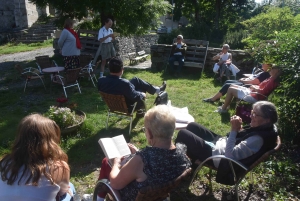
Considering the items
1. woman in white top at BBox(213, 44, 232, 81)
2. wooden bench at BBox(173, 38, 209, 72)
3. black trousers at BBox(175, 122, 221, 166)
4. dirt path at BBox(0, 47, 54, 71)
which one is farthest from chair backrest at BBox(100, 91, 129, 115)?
dirt path at BBox(0, 47, 54, 71)

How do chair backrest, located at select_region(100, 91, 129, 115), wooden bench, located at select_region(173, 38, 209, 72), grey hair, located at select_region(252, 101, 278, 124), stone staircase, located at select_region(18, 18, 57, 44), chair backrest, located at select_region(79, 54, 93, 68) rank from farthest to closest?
1. stone staircase, located at select_region(18, 18, 57, 44)
2. wooden bench, located at select_region(173, 38, 209, 72)
3. chair backrest, located at select_region(79, 54, 93, 68)
4. chair backrest, located at select_region(100, 91, 129, 115)
5. grey hair, located at select_region(252, 101, 278, 124)

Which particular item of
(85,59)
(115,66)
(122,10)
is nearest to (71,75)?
(85,59)

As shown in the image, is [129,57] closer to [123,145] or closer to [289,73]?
[289,73]

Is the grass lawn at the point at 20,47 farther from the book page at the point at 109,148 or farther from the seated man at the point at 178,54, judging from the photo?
the book page at the point at 109,148

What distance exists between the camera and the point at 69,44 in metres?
7.18

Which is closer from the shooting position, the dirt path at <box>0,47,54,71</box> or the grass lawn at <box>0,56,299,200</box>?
the grass lawn at <box>0,56,299,200</box>

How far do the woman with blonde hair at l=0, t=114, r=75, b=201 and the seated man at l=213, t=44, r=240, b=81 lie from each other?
7.07 meters

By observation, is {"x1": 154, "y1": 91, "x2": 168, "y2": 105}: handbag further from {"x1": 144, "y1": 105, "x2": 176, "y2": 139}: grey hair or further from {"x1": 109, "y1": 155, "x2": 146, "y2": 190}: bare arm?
{"x1": 109, "y1": 155, "x2": 146, "y2": 190}: bare arm

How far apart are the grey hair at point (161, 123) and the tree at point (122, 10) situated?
8.54 metres

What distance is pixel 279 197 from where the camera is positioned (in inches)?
131

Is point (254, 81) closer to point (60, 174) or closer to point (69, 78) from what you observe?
point (69, 78)

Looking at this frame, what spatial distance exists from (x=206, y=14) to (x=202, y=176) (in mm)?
30671

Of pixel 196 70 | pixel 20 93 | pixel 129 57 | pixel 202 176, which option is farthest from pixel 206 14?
pixel 202 176

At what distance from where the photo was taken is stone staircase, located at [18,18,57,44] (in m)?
17.8
